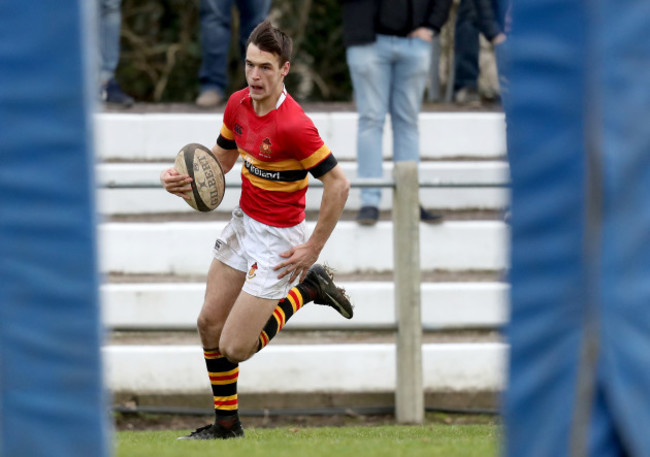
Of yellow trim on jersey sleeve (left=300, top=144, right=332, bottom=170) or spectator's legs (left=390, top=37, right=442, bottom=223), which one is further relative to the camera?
spectator's legs (left=390, top=37, right=442, bottom=223)

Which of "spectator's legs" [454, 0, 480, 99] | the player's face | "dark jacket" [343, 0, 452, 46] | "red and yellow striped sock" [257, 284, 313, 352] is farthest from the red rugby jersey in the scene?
"spectator's legs" [454, 0, 480, 99]

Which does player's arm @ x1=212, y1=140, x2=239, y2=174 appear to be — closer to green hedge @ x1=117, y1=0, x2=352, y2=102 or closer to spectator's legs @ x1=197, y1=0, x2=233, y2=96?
spectator's legs @ x1=197, y1=0, x2=233, y2=96

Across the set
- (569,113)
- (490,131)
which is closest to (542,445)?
(569,113)

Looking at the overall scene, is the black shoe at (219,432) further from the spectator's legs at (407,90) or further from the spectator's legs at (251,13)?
the spectator's legs at (251,13)

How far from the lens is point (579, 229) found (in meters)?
2.80

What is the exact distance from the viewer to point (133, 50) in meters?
13.9

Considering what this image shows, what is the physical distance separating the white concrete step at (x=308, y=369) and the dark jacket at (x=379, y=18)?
91.1 inches

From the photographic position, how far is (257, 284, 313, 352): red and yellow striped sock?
579 cm

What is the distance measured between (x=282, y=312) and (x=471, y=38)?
5168mm

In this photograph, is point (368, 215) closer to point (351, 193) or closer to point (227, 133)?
point (351, 193)

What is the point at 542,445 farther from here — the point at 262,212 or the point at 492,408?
the point at 492,408

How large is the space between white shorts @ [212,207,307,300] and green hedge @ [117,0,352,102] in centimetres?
814

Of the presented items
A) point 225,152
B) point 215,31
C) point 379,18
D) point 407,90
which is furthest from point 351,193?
point 225,152

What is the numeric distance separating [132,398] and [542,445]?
528cm
